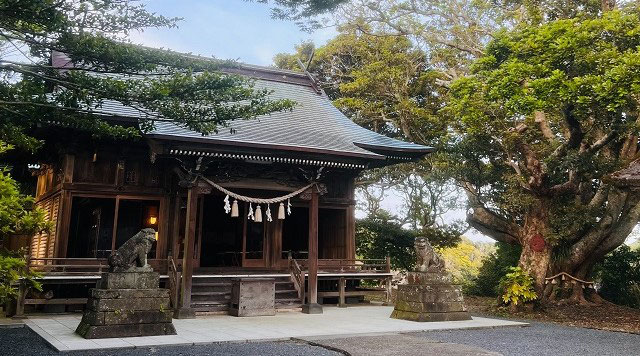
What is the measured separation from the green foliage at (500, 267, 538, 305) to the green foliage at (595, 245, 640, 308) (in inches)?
208

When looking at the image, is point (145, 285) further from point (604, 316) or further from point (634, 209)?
point (634, 209)

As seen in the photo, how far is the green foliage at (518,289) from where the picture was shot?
13.1 meters

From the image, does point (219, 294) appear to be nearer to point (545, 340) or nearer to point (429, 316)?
point (429, 316)

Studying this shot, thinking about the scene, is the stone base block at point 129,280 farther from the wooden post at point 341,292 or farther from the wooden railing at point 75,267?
the wooden post at point 341,292

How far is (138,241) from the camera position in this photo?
855 centimetres

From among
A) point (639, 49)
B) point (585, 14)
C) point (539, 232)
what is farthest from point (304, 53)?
point (639, 49)

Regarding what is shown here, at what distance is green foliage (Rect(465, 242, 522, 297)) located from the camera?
1859 centimetres

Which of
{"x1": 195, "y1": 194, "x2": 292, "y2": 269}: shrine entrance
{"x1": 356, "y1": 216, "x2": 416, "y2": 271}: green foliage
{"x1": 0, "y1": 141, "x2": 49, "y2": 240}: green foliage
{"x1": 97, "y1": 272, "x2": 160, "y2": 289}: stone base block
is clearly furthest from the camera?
{"x1": 356, "y1": 216, "x2": 416, "y2": 271}: green foliage

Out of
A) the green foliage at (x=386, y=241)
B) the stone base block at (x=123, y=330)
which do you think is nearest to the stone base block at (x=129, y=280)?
the stone base block at (x=123, y=330)

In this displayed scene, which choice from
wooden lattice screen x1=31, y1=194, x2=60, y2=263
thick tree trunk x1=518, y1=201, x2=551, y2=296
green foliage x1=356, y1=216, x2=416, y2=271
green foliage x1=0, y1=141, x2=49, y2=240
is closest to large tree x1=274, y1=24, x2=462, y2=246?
green foliage x1=356, y1=216, x2=416, y2=271

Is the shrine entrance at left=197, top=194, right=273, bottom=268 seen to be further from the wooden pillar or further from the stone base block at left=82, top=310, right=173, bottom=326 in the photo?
the stone base block at left=82, top=310, right=173, bottom=326

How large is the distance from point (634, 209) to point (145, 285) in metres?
13.9

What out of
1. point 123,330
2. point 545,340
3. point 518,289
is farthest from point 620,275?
point 123,330

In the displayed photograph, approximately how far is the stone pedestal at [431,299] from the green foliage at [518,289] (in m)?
2.83
